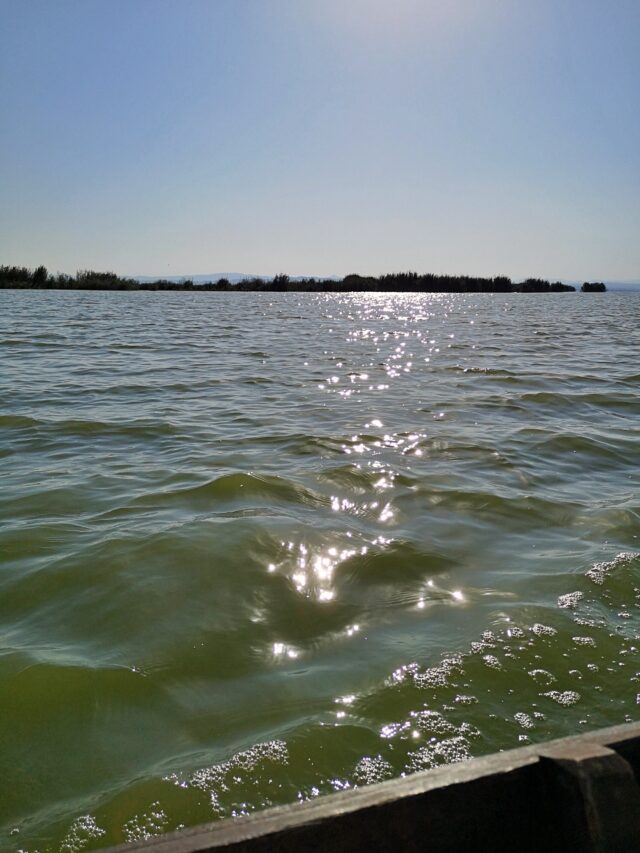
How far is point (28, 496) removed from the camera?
4730 millimetres

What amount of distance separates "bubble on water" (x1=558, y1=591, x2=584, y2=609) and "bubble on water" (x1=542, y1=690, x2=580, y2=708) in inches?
29.2

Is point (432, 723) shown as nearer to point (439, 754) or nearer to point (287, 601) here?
point (439, 754)

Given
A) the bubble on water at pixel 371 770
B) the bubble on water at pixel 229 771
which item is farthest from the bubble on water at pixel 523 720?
the bubble on water at pixel 229 771

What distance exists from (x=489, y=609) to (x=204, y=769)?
166cm

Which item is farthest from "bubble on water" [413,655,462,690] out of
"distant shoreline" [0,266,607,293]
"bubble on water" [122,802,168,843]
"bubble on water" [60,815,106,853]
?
"distant shoreline" [0,266,607,293]

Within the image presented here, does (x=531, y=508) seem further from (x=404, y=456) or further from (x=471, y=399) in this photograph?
(x=471, y=399)

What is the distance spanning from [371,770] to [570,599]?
1650 millimetres

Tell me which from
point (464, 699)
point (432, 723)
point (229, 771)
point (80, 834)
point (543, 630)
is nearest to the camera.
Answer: point (80, 834)

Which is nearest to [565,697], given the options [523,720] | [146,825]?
[523,720]

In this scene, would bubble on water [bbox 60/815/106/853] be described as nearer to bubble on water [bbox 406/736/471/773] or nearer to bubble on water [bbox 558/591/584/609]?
Result: bubble on water [bbox 406/736/471/773]

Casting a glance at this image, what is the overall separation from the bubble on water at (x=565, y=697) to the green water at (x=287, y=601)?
0.05 feet

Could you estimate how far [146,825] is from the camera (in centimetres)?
191

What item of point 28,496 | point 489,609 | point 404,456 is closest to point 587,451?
point 404,456

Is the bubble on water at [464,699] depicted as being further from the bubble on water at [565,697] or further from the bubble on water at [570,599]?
the bubble on water at [570,599]
